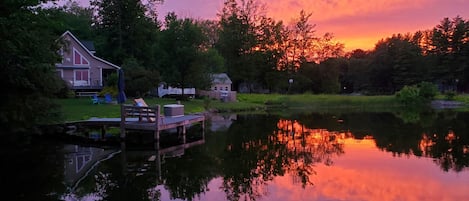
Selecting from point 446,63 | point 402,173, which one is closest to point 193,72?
point 402,173

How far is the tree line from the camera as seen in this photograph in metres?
14.5

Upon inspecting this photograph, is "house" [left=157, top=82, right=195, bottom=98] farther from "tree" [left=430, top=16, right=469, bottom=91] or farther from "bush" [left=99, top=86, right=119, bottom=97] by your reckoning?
"tree" [left=430, top=16, right=469, bottom=91]

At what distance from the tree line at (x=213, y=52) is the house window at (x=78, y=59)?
14.3ft

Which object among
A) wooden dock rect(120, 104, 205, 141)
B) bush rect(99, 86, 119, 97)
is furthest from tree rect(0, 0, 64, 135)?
bush rect(99, 86, 119, 97)

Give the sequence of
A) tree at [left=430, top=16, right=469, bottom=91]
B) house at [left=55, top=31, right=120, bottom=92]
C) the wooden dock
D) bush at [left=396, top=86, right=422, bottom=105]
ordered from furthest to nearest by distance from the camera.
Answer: tree at [left=430, top=16, right=469, bottom=91] → bush at [left=396, top=86, right=422, bottom=105] → house at [left=55, top=31, right=120, bottom=92] → the wooden dock

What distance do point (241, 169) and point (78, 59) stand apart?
106ft

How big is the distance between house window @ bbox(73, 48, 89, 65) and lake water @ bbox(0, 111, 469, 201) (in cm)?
2363

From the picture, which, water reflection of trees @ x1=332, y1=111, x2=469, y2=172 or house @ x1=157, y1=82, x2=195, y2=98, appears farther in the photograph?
house @ x1=157, y1=82, x2=195, y2=98

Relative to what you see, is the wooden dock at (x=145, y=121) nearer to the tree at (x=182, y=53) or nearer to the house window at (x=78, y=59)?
the tree at (x=182, y=53)

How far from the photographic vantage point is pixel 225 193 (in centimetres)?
967

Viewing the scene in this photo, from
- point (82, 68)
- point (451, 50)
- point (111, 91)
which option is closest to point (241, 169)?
point (111, 91)

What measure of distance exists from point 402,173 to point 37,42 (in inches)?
464

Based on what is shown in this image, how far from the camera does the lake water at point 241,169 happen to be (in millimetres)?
9570

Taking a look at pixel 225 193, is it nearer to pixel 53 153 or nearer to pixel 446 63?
pixel 53 153
